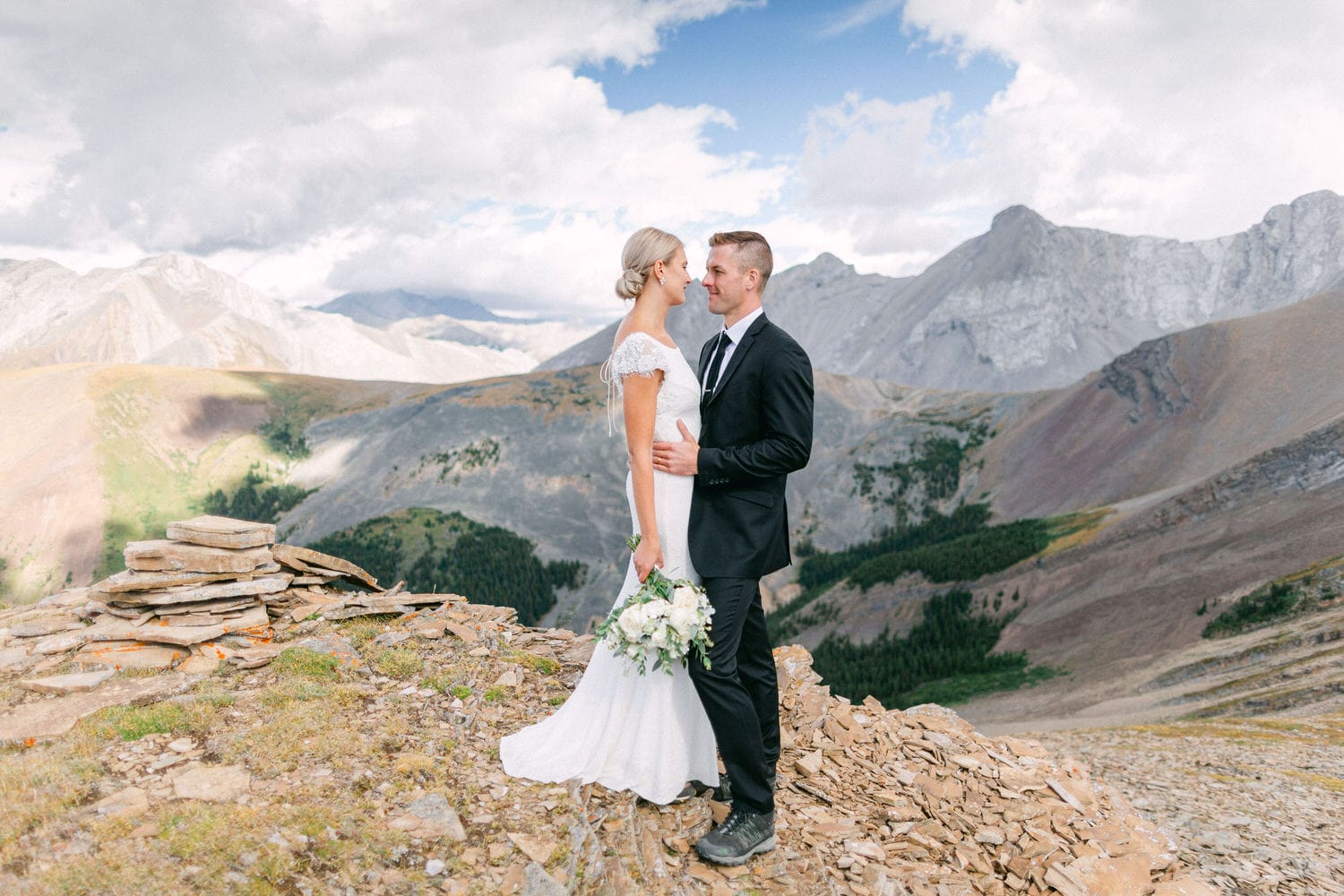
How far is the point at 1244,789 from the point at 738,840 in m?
15.5

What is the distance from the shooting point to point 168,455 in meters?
166

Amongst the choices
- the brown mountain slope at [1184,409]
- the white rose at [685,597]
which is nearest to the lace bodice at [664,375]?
the white rose at [685,597]

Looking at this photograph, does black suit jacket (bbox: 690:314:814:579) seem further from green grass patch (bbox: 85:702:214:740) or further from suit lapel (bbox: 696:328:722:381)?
green grass patch (bbox: 85:702:214:740)

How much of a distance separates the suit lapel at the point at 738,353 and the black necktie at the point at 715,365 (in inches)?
4.3

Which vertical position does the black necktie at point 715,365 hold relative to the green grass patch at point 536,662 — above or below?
above

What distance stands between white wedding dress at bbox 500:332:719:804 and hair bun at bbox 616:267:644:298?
38cm

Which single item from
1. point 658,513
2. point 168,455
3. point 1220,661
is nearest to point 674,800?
point 658,513

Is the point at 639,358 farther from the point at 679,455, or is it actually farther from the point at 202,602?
the point at 202,602

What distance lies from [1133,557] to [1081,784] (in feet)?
207

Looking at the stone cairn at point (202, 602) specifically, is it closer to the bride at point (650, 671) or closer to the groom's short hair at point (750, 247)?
the bride at point (650, 671)

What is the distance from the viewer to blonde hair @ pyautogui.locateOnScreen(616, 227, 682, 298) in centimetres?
572

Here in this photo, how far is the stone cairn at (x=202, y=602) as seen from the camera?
8797 mm

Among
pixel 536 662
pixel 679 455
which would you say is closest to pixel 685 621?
pixel 679 455

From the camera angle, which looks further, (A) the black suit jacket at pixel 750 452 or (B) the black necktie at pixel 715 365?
(B) the black necktie at pixel 715 365
